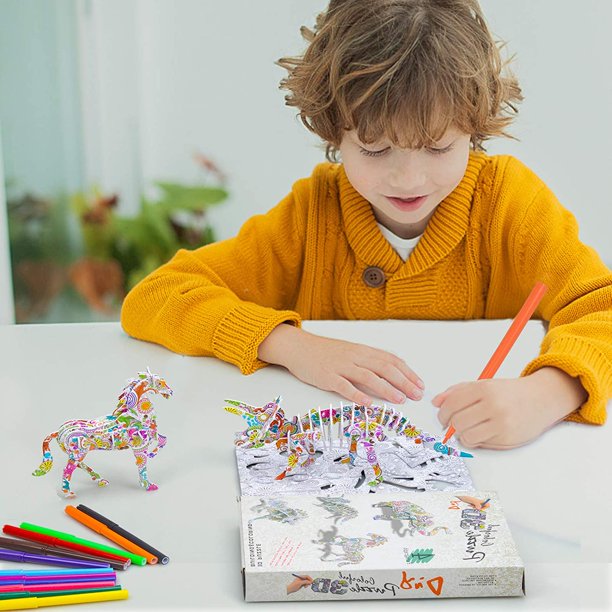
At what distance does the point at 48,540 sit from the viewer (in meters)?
0.72

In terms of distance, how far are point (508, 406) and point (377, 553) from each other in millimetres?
282

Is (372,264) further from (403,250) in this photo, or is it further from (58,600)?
(58,600)

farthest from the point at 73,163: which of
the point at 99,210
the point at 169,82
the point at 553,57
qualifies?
the point at 553,57

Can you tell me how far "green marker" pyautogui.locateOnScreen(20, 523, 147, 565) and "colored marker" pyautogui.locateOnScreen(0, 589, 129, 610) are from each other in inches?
1.6

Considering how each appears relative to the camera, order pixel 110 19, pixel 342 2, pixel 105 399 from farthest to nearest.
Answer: pixel 110 19, pixel 342 2, pixel 105 399

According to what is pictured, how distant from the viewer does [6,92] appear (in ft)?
7.46

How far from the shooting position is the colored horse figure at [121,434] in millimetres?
802

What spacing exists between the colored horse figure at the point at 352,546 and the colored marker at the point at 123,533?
110 mm

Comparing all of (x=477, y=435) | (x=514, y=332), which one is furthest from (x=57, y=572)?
(x=514, y=332)

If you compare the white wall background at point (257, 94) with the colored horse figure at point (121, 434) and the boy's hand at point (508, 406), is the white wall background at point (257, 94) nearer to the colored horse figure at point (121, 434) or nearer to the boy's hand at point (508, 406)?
the boy's hand at point (508, 406)

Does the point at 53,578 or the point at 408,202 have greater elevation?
the point at 408,202

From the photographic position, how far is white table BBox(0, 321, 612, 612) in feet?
2.26

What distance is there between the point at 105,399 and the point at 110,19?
148 centimetres

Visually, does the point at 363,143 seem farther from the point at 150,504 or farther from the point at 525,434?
the point at 150,504
